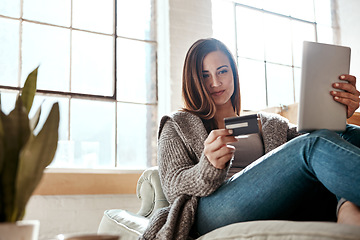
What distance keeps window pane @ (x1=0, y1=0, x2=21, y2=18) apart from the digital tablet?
6.35 feet

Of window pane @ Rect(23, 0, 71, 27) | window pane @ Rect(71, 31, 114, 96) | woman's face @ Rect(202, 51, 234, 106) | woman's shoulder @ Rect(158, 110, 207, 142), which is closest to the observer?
woman's shoulder @ Rect(158, 110, 207, 142)

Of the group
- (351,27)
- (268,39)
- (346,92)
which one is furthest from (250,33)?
(346,92)

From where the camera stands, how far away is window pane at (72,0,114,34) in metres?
2.53

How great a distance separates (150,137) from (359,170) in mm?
1975

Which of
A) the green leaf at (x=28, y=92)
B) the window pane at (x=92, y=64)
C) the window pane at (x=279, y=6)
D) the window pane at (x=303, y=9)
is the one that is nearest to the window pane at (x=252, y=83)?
the window pane at (x=279, y=6)

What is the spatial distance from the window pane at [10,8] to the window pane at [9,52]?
43mm

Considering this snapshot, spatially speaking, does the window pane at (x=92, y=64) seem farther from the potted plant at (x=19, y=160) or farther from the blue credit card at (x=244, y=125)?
the potted plant at (x=19, y=160)

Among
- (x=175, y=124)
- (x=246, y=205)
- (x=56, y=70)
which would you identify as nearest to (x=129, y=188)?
(x=56, y=70)

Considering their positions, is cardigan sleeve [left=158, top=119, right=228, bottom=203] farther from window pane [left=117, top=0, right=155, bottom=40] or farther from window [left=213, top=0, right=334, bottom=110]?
window [left=213, top=0, right=334, bottom=110]

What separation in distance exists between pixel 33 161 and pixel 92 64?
2.12 m

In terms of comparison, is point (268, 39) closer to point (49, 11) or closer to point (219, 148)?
point (49, 11)

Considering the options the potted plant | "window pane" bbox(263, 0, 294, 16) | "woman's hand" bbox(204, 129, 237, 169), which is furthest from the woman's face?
"window pane" bbox(263, 0, 294, 16)

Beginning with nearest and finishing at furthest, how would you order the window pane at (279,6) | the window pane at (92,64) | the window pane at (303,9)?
the window pane at (92,64)
the window pane at (279,6)
the window pane at (303,9)

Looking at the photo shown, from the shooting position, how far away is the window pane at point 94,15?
2533 millimetres
